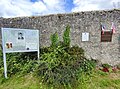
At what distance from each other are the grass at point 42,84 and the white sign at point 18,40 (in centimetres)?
47

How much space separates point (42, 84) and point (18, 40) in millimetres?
1833

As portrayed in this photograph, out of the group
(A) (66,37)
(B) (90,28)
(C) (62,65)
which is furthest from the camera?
(B) (90,28)

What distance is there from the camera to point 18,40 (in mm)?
5301

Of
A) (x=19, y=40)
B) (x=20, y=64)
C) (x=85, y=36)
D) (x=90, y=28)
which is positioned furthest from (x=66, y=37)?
(x=20, y=64)

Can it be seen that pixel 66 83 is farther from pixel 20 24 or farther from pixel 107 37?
pixel 20 24

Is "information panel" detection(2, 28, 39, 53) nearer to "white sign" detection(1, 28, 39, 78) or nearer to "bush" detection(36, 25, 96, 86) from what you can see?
"white sign" detection(1, 28, 39, 78)

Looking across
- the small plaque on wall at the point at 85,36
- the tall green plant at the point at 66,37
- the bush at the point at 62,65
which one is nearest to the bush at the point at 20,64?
the bush at the point at 62,65

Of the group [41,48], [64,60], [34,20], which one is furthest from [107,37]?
[34,20]

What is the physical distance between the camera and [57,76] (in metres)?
4.67

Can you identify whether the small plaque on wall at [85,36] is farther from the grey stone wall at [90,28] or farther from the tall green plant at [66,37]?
the tall green plant at [66,37]

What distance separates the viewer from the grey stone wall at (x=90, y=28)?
6.36 meters

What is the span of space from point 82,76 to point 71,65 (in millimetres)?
540

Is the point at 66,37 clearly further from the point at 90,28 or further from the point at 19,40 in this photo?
the point at 19,40

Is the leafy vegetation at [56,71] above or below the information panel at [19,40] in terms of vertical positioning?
below
